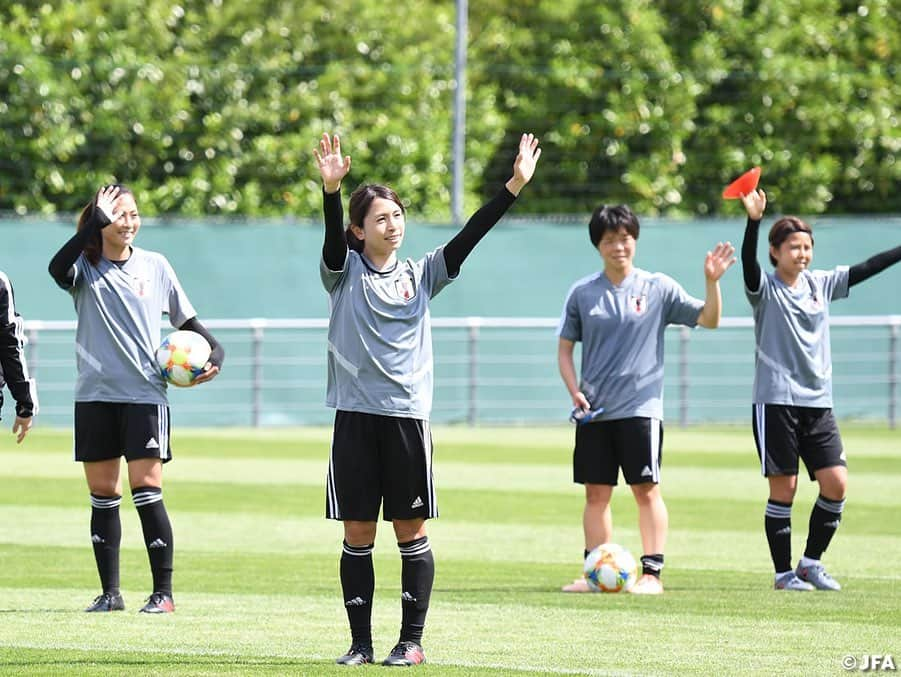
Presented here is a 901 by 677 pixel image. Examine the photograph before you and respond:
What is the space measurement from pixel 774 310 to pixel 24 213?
49.6 ft

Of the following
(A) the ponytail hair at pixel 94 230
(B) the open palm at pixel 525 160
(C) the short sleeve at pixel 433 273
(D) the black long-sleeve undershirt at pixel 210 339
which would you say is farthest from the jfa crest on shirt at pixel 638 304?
(A) the ponytail hair at pixel 94 230

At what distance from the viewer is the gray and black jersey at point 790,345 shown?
9.81m

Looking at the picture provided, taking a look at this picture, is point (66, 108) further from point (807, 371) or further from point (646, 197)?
point (807, 371)

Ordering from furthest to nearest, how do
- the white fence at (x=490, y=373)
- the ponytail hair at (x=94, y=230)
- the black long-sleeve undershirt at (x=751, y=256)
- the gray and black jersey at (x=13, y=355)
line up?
the white fence at (x=490, y=373) < the black long-sleeve undershirt at (x=751, y=256) < the ponytail hair at (x=94, y=230) < the gray and black jersey at (x=13, y=355)

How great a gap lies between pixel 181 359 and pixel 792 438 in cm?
342

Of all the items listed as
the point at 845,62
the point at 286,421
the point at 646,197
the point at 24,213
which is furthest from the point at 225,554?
the point at 845,62

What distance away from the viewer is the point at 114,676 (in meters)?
6.71

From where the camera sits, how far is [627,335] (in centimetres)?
979

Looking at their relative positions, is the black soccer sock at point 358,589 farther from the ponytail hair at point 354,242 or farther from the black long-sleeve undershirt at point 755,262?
the black long-sleeve undershirt at point 755,262

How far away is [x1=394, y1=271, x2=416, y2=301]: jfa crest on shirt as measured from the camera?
7.16 m

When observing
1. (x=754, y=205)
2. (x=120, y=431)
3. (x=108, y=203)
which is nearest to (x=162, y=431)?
(x=120, y=431)

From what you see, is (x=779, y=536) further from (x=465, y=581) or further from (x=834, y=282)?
(x=465, y=581)

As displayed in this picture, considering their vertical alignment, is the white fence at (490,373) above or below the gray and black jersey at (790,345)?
below

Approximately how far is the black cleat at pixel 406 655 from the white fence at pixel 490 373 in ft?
47.9
